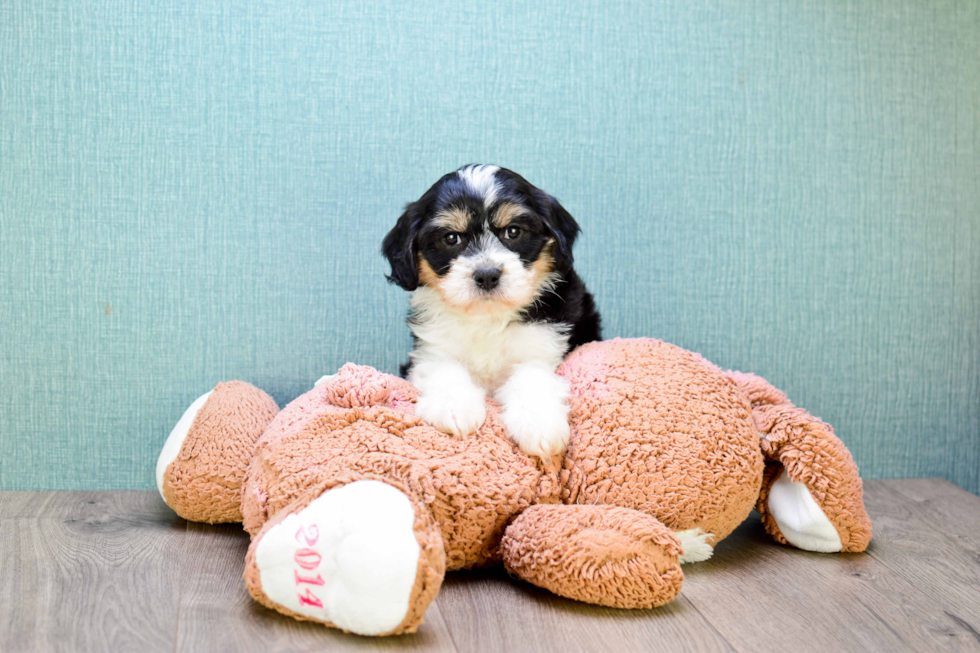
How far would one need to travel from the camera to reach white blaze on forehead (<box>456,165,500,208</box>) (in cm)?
189

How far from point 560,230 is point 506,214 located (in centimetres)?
18

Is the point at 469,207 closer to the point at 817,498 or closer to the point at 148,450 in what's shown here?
the point at 817,498

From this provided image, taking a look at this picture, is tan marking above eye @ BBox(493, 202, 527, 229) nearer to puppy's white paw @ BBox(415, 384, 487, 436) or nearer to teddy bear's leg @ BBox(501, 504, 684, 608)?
puppy's white paw @ BBox(415, 384, 487, 436)

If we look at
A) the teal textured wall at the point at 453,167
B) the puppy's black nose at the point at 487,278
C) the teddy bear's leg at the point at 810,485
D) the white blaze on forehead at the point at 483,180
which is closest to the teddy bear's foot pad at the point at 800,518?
the teddy bear's leg at the point at 810,485

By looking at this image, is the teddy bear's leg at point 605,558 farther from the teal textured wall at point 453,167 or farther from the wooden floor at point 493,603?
the teal textured wall at point 453,167

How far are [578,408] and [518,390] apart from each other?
150mm

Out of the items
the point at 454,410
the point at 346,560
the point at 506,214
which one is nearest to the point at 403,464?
the point at 454,410

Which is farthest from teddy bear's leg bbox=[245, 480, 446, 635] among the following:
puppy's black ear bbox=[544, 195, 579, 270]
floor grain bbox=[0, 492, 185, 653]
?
puppy's black ear bbox=[544, 195, 579, 270]

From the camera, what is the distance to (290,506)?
1426 millimetres

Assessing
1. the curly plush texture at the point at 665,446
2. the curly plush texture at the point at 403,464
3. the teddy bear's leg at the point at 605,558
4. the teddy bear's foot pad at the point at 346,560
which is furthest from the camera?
the curly plush texture at the point at 665,446

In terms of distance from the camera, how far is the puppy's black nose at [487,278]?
1.83 metres

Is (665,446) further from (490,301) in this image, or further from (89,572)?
(89,572)

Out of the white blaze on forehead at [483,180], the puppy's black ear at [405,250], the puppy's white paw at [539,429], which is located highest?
the white blaze on forehead at [483,180]

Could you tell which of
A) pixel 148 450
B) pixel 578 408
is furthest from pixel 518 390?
pixel 148 450
